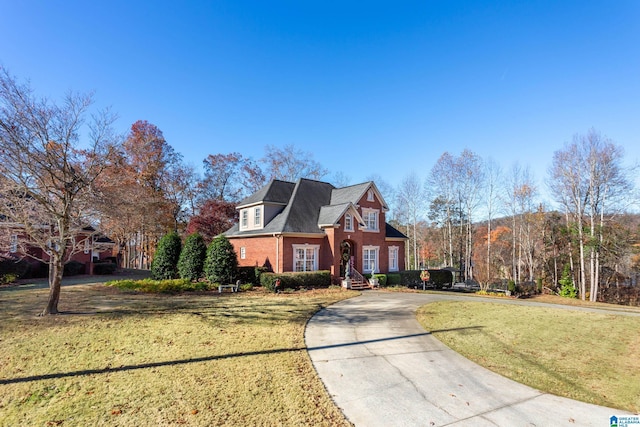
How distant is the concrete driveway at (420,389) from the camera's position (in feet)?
16.2

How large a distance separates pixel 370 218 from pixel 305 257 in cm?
683

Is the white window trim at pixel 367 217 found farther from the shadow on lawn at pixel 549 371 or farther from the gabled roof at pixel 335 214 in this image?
the shadow on lawn at pixel 549 371

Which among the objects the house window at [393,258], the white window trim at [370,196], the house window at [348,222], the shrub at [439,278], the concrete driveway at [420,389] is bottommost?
the shrub at [439,278]

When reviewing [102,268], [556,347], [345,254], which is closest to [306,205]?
[345,254]

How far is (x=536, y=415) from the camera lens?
506cm

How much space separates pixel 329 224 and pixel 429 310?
419 inches

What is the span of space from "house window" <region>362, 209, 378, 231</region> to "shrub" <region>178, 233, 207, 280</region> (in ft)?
41.1

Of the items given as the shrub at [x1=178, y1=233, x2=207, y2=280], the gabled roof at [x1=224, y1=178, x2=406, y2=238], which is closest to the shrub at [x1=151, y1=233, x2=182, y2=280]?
the shrub at [x1=178, y1=233, x2=207, y2=280]

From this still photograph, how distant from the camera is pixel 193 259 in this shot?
21.1 metres

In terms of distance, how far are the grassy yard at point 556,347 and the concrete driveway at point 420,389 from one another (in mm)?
558

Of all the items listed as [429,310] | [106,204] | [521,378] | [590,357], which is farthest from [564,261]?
[106,204]

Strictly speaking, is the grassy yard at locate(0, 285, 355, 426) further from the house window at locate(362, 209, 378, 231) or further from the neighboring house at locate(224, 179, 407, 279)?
the house window at locate(362, 209, 378, 231)

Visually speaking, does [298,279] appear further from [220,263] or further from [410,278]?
[410,278]

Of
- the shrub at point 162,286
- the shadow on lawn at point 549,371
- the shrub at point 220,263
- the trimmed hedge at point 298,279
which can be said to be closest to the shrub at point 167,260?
the shrub at point 162,286
